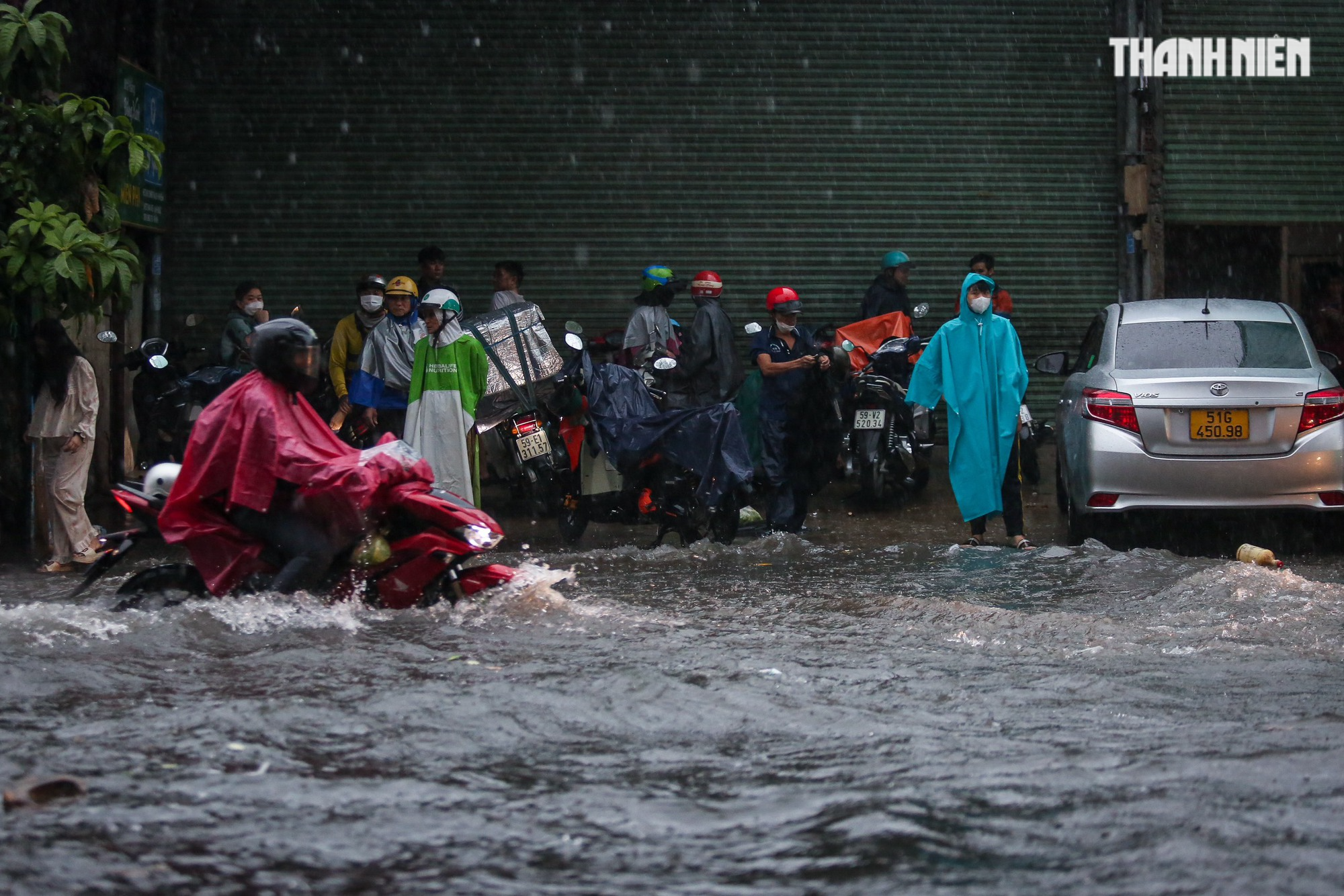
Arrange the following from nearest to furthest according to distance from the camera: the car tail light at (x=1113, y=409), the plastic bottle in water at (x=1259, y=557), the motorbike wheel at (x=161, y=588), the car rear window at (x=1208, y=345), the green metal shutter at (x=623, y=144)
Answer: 1. the motorbike wheel at (x=161, y=588)
2. the plastic bottle in water at (x=1259, y=557)
3. the car tail light at (x=1113, y=409)
4. the car rear window at (x=1208, y=345)
5. the green metal shutter at (x=623, y=144)

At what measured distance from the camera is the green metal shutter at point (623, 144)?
1425cm

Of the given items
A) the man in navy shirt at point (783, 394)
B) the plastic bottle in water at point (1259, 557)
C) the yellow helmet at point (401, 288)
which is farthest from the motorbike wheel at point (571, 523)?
the plastic bottle in water at point (1259, 557)

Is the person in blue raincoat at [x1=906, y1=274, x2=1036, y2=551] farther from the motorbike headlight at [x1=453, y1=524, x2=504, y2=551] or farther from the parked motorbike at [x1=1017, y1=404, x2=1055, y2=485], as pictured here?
the motorbike headlight at [x1=453, y1=524, x2=504, y2=551]

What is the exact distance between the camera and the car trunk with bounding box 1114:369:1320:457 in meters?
8.96

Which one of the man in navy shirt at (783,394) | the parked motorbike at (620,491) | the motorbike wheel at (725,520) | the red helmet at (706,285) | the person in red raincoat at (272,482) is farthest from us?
the red helmet at (706,285)

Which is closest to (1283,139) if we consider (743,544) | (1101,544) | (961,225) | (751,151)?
(961,225)

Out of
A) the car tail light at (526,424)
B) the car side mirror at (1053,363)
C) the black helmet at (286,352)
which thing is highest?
the black helmet at (286,352)

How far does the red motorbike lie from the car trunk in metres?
4.42

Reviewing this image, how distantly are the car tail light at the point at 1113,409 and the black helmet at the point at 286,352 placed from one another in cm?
494

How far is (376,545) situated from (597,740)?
82.8 inches

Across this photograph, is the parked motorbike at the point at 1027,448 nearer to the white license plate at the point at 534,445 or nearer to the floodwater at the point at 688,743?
the white license plate at the point at 534,445

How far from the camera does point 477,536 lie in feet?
20.9

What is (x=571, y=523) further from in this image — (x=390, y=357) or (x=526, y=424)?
(x=390, y=357)

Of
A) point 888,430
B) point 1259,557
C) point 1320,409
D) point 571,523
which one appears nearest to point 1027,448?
point 888,430
